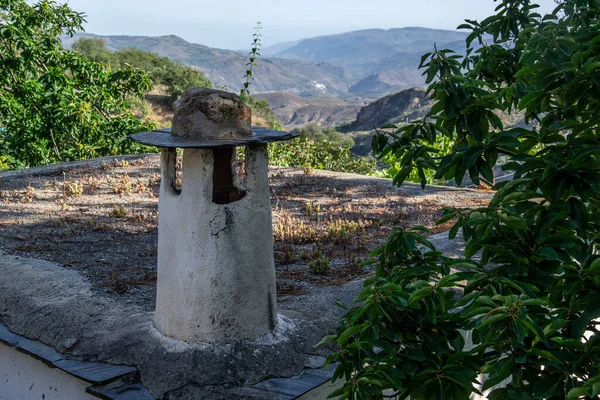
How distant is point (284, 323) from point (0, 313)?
7.40ft

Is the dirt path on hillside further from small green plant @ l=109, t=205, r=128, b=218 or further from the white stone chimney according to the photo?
the white stone chimney

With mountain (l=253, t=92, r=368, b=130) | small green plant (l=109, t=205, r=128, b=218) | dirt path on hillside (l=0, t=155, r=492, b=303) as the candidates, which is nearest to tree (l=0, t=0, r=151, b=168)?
dirt path on hillside (l=0, t=155, r=492, b=303)

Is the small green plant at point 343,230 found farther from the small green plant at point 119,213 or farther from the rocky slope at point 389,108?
the rocky slope at point 389,108

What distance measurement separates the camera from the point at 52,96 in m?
12.6

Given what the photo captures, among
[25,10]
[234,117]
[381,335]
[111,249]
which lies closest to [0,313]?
[111,249]

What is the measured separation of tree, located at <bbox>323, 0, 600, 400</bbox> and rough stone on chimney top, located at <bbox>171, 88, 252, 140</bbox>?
125cm

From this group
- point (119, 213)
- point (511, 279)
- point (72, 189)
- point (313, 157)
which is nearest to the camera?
point (511, 279)

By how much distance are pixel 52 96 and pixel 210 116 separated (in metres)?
10.0

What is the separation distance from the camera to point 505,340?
2.18 meters

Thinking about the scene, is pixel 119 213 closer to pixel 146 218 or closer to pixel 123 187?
pixel 146 218

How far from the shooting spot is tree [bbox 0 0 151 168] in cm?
1261

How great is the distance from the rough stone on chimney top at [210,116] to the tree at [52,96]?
935cm

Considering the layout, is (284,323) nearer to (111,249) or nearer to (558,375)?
(558,375)

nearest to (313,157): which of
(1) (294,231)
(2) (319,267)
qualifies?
(1) (294,231)
